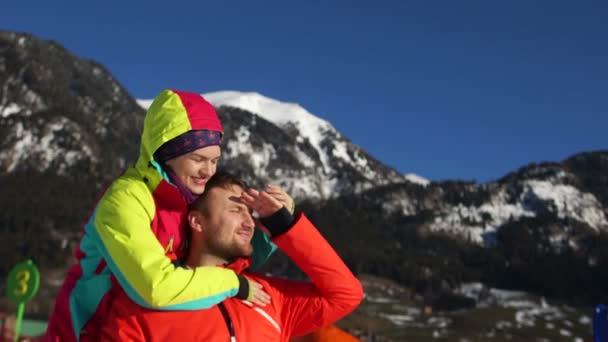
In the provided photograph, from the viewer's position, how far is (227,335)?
4184mm

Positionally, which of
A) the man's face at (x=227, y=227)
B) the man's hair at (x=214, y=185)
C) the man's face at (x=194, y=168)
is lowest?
the man's face at (x=227, y=227)

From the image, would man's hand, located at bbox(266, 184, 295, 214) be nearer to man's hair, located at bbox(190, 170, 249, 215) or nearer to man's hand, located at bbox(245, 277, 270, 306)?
man's hair, located at bbox(190, 170, 249, 215)

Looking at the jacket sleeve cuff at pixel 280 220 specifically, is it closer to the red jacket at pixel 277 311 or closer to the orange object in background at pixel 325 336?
the red jacket at pixel 277 311

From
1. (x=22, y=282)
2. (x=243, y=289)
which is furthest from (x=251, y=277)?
(x=22, y=282)

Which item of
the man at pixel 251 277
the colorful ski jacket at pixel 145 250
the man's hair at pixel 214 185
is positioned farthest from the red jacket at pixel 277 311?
the man's hair at pixel 214 185

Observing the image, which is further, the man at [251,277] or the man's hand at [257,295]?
the man's hand at [257,295]

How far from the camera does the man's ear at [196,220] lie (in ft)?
15.0

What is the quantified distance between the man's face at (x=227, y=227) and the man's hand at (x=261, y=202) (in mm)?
158

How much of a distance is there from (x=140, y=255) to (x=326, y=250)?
1.24 m

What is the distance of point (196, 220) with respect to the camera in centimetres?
458

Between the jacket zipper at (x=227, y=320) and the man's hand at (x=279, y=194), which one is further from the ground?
the man's hand at (x=279, y=194)

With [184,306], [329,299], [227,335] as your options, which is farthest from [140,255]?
[329,299]

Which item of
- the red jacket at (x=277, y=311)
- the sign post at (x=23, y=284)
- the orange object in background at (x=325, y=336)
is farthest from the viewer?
the sign post at (x=23, y=284)

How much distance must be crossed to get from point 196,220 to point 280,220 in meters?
0.61
